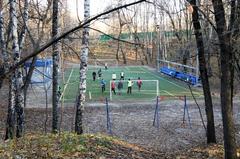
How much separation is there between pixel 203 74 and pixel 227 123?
3.65m

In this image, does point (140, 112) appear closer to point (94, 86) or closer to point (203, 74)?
point (203, 74)

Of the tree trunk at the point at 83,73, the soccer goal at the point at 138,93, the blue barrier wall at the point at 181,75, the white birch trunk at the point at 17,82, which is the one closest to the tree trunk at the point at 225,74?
the tree trunk at the point at 83,73

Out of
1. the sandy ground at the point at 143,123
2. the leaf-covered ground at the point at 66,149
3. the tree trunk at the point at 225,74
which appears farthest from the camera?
the sandy ground at the point at 143,123

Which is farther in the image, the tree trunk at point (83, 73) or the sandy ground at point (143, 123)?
the sandy ground at point (143, 123)

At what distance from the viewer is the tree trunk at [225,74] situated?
32.7 feet

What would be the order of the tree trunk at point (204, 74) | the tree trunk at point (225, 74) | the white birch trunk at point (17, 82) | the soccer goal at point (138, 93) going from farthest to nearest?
the soccer goal at point (138, 93)
the tree trunk at point (204, 74)
the white birch trunk at point (17, 82)
the tree trunk at point (225, 74)

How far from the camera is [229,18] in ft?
40.0

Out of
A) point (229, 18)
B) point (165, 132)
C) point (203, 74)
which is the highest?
point (229, 18)

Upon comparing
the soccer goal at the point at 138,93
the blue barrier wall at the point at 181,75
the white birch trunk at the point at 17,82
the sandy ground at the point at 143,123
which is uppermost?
the white birch trunk at the point at 17,82

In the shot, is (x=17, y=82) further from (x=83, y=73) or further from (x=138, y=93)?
(x=138, y=93)

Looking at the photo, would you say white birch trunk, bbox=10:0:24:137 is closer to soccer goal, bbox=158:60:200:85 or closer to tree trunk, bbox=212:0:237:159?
tree trunk, bbox=212:0:237:159

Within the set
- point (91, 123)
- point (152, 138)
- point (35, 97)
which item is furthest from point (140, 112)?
point (35, 97)

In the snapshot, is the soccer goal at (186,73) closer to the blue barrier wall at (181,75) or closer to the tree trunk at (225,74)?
the blue barrier wall at (181,75)

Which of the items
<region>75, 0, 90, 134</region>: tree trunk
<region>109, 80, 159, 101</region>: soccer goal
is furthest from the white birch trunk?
<region>109, 80, 159, 101</region>: soccer goal
